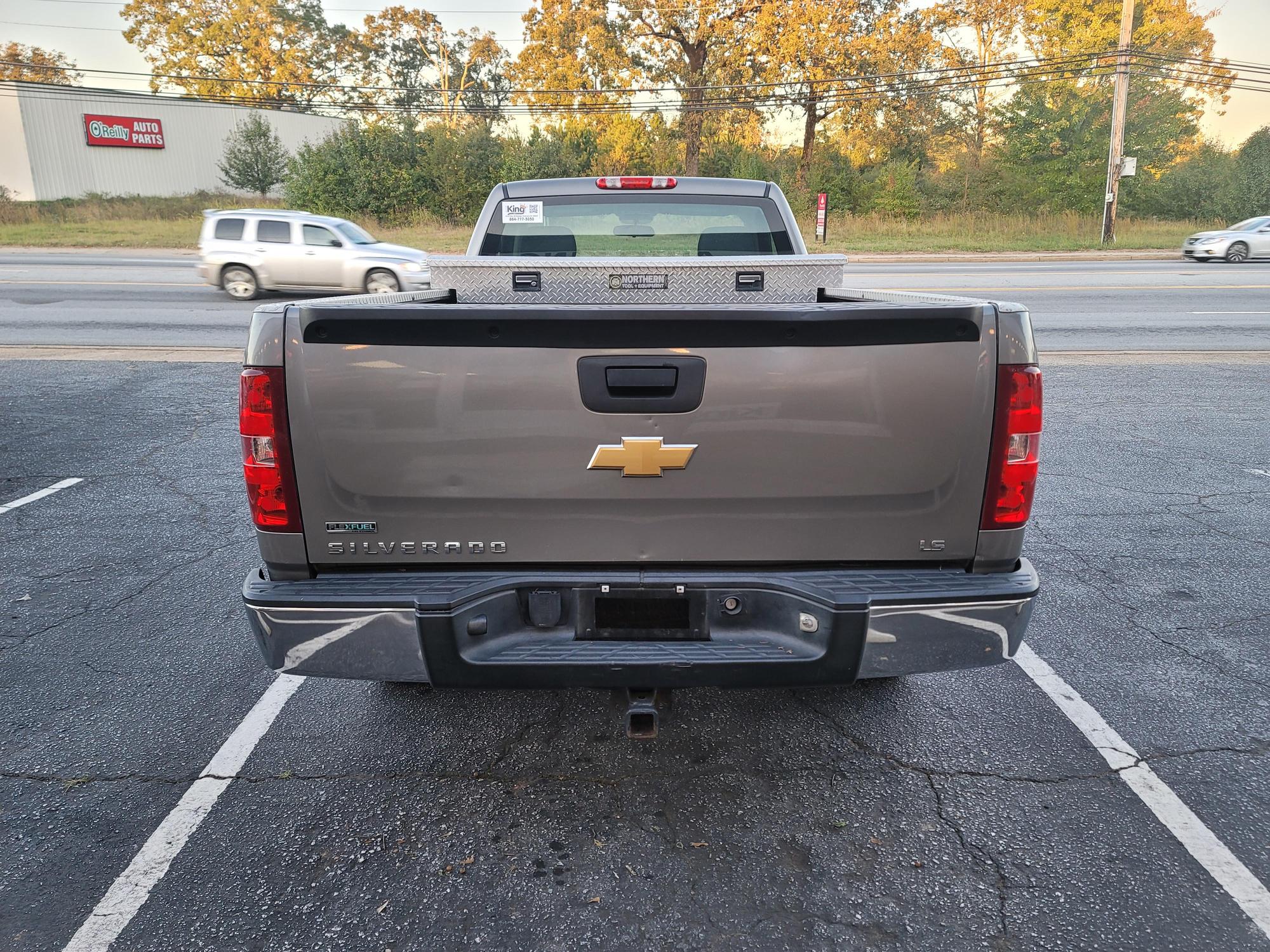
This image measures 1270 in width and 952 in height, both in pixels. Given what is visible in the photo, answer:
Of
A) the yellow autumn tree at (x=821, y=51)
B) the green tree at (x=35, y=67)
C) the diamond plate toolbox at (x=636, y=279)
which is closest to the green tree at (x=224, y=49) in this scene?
the green tree at (x=35, y=67)

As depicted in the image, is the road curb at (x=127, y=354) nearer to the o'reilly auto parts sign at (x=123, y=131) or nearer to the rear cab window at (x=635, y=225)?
the rear cab window at (x=635, y=225)

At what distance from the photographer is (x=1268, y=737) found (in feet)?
9.91

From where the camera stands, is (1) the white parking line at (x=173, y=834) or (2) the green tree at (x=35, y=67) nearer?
(1) the white parking line at (x=173, y=834)

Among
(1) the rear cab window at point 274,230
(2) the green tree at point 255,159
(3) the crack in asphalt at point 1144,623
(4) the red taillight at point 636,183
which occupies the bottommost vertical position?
(3) the crack in asphalt at point 1144,623

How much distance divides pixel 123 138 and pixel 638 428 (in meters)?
51.8

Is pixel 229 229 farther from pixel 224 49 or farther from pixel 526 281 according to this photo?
pixel 224 49

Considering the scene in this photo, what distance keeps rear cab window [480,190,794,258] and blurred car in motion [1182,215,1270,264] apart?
2476 centimetres

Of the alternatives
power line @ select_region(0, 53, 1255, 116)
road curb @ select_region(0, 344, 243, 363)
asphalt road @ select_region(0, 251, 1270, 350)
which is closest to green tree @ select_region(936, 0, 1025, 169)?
power line @ select_region(0, 53, 1255, 116)

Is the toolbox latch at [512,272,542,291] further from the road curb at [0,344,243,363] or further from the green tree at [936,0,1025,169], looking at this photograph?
the green tree at [936,0,1025,169]

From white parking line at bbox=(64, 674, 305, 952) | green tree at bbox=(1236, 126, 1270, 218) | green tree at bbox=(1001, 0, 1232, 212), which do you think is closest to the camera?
white parking line at bbox=(64, 674, 305, 952)

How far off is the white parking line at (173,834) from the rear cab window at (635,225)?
2.81 m

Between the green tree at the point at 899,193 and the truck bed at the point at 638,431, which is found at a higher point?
the green tree at the point at 899,193

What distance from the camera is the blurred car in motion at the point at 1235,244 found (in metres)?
23.5

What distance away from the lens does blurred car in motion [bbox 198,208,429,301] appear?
1605cm
